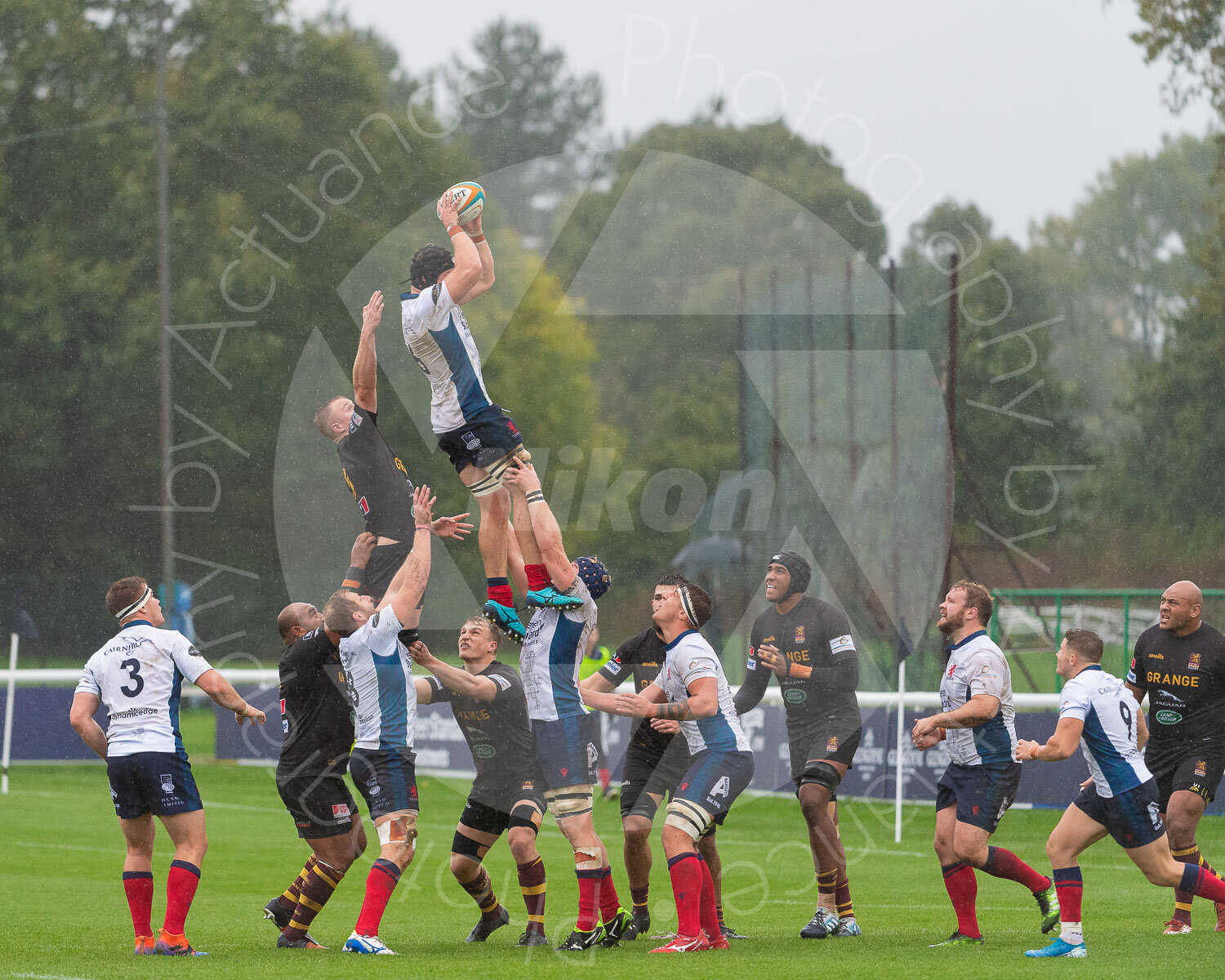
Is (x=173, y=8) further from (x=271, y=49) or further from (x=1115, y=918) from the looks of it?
(x=1115, y=918)

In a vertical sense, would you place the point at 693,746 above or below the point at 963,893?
above

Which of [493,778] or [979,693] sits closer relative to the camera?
[979,693]

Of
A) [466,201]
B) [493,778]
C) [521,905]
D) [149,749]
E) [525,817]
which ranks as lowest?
[521,905]

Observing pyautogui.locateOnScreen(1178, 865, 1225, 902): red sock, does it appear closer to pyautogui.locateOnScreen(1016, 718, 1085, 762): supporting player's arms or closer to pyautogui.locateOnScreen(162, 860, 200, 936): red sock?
pyautogui.locateOnScreen(1016, 718, 1085, 762): supporting player's arms

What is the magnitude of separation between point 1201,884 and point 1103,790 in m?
0.93

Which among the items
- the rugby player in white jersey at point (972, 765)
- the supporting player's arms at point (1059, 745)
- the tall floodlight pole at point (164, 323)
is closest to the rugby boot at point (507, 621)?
the rugby player in white jersey at point (972, 765)

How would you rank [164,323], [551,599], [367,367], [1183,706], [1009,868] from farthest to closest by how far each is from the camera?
[164,323] < [1183,706] < [367,367] < [551,599] < [1009,868]

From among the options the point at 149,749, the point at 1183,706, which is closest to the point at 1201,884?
the point at 1183,706

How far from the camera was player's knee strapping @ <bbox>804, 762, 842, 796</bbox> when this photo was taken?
9.39 m

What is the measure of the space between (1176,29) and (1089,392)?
11275mm

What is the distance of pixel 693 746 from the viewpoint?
877cm

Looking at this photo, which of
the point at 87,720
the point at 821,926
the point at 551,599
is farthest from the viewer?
the point at 821,926

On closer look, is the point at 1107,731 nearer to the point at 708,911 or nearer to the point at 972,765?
the point at 972,765

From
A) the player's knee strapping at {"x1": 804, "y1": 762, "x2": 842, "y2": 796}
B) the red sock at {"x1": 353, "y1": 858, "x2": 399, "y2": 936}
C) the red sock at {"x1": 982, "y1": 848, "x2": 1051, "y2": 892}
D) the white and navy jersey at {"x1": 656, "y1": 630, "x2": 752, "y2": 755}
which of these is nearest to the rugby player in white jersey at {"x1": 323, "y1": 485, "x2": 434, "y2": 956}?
the red sock at {"x1": 353, "y1": 858, "x2": 399, "y2": 936}
